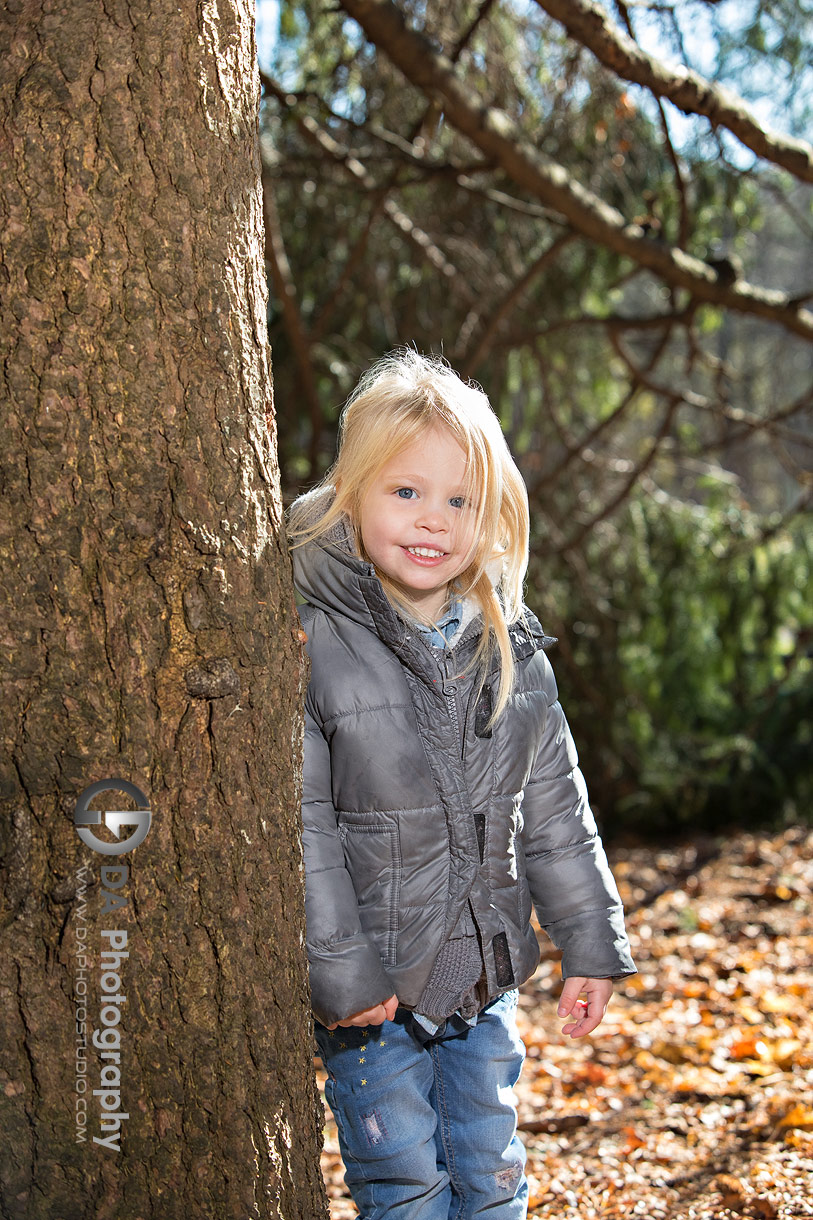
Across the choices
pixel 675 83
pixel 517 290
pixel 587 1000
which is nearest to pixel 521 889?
pixel 587 1000

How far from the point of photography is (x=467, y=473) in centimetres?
197

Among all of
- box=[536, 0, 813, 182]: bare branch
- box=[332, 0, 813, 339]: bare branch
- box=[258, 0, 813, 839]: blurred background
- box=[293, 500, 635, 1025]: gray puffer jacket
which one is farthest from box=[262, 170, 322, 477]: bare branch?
box=[293, 500, 635, 1025]: gray puffer jacket

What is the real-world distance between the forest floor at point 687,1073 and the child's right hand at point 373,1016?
98 cm

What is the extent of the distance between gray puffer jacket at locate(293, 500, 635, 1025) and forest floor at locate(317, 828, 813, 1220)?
2.91ft

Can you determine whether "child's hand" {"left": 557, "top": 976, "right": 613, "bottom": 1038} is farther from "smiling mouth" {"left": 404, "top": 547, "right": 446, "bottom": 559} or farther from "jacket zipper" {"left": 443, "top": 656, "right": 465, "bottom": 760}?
"smiling mouth" {"left": 404, "top": 547, "right": 446, "bottom": 559}

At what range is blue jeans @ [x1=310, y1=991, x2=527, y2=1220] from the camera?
1.84 m

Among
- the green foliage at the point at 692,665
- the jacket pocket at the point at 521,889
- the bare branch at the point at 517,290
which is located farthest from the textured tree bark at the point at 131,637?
the green foliage at the point at 692,665

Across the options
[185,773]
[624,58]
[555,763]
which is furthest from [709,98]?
[185,773]

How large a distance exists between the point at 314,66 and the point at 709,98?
2273mm

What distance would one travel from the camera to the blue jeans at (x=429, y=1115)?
184cm

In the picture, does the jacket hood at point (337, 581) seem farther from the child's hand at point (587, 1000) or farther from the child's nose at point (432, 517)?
the child's hand at point (587, 1000)

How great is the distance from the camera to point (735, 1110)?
297cm

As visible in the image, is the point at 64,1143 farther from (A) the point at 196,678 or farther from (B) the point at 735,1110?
(B) the point at 735,1110

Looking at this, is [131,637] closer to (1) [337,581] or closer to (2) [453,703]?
(1) [337,581]
